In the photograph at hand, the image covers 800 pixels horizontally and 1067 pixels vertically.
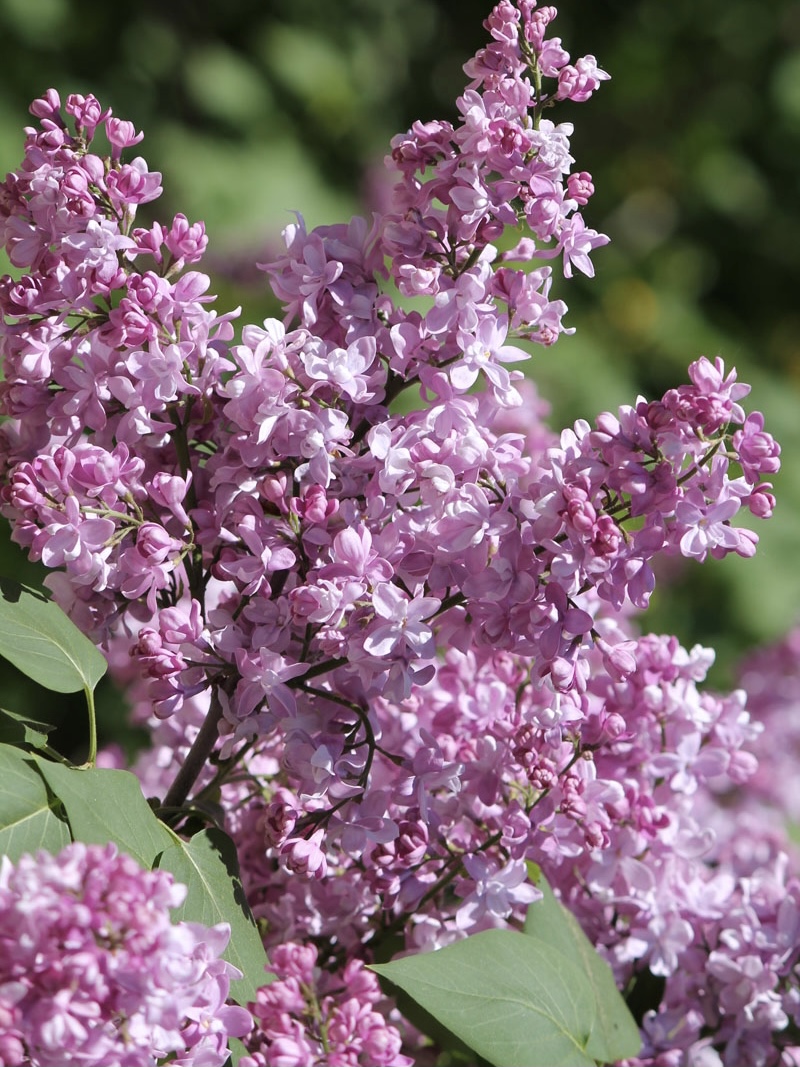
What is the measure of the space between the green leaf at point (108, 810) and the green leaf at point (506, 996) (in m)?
0.09

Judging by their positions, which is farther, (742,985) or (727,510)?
(742,985)

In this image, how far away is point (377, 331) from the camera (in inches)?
20.0

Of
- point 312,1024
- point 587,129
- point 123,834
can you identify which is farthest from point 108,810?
point 587,129

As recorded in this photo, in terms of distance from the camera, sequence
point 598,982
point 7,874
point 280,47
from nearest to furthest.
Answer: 1. point 7,874
2. point 598,982
3. point 280,47

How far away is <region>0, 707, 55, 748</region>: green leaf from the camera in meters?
0.49

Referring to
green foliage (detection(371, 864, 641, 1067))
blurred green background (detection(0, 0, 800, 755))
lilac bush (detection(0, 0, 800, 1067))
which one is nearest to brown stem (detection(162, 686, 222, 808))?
lilac bush (detection(0, 0, 800, 1067))

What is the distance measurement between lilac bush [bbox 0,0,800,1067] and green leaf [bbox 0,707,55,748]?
0.15ft

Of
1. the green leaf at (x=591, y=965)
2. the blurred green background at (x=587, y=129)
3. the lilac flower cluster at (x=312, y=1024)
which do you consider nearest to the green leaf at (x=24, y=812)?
the lilac flower cluster at (x=312, y=1024)

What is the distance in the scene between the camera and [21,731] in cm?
50

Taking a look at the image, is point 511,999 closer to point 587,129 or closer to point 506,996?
point 506,996

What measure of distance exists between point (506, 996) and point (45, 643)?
21 cm

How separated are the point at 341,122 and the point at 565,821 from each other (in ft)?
9.61

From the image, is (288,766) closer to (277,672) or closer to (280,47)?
(277,672)

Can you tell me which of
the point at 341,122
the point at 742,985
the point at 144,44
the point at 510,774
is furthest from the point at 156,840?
the point at 144,44
